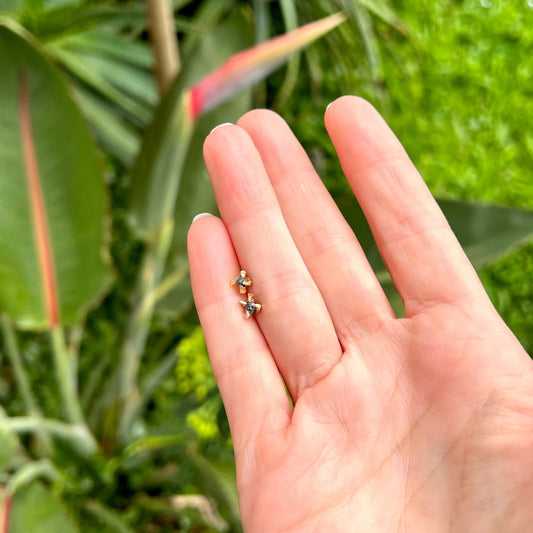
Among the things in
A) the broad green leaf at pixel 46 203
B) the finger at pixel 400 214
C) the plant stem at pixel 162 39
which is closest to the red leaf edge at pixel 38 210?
the broad green leaf at pixel 46 203

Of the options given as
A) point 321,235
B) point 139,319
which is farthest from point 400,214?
point 139,319

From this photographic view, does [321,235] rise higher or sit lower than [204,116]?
lower

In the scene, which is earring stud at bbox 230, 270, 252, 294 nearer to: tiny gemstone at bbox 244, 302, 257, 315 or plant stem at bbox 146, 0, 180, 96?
tiny gemstone at bbox 244, 302, 257, 315

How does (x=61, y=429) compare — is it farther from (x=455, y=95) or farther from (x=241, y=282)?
(x=455, y=95)

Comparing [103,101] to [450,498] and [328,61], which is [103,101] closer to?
[328,61]

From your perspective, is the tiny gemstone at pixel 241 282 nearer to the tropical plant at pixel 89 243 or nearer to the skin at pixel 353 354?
the skin at pixel 353 354

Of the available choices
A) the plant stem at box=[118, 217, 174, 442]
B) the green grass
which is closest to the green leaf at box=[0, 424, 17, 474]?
the plant stem at box=[118, 217, 174, 442]

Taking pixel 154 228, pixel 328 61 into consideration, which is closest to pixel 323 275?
pixel 154 228
